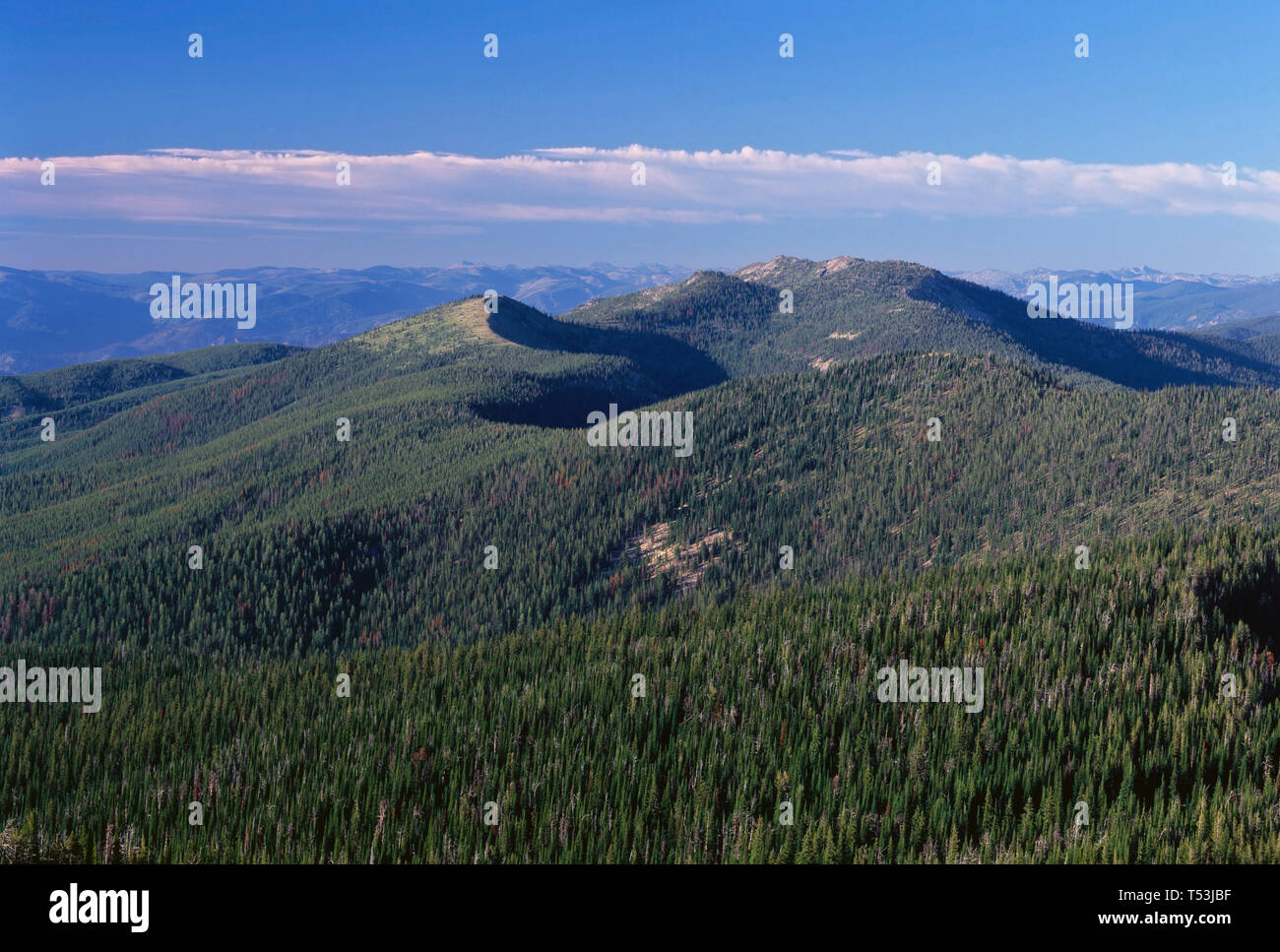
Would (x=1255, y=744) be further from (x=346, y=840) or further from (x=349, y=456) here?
(x=349, y=456)

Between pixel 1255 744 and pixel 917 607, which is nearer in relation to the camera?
pixel 1255 744

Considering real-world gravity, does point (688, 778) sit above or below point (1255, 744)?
below

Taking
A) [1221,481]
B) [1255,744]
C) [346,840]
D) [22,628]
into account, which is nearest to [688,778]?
[346,840]

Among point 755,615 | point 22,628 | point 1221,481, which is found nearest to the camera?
point 755,615
